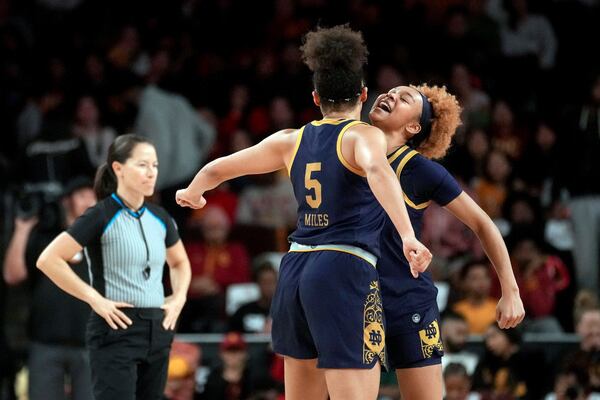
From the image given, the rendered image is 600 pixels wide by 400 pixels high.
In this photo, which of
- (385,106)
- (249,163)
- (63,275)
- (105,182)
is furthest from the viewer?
(105,182)

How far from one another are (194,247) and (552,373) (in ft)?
11.2

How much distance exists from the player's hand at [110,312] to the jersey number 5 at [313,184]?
1530 mm

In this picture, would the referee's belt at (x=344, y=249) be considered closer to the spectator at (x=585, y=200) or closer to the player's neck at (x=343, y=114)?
the player's neck at (x=343, y=114)

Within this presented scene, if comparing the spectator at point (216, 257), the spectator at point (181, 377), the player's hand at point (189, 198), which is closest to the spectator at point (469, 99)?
the spectator at point (216, 257)

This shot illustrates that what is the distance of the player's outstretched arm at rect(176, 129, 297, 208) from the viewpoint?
4.93m

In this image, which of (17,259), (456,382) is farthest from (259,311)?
(17,259)

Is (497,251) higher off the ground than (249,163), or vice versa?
(249,163)

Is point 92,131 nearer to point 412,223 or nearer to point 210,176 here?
point 210,176

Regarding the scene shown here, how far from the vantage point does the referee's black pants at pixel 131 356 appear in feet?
19.0

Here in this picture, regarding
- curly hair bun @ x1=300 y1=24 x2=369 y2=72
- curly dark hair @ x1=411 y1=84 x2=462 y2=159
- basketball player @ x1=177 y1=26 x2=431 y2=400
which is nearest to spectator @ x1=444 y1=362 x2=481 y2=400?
curly dark hair @ x1=411 y1=84 x2=462 y2=159

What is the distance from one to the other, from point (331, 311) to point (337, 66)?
1019 millimetres

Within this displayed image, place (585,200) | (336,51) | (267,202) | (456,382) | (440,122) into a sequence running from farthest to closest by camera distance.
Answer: (267,202) → (585,200) → (456,382) → (440,122) → (336,51)

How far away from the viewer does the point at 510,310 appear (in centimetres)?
519

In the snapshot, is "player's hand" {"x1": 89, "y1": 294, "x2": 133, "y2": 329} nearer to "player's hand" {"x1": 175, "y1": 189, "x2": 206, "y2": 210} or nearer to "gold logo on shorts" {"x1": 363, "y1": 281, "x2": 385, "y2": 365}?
"player's hand" {"x1": 175, "y1": 189, "x2": 206, "y2": 210}
